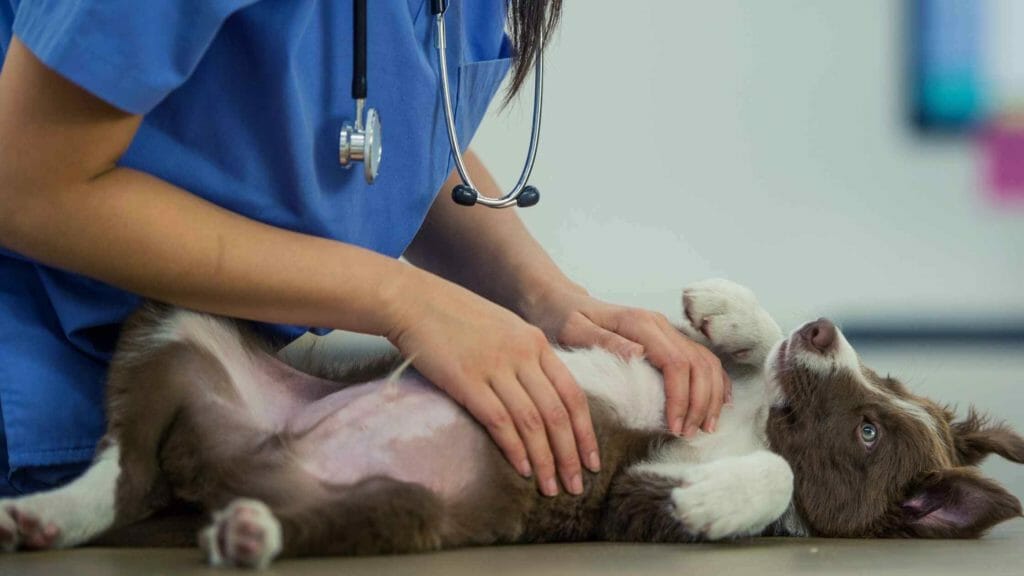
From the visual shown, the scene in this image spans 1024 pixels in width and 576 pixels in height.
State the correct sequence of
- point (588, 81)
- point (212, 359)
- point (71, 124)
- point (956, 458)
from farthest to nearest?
point (588, 81) → point (956, 458) → point (212, 359) → point (71, 124)

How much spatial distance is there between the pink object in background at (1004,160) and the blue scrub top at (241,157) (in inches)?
91.9

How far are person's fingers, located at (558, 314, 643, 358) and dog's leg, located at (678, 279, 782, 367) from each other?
125mm

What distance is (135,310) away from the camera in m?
1.30

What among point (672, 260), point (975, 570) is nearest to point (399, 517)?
point (975, 570)

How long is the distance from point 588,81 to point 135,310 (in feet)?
6.82

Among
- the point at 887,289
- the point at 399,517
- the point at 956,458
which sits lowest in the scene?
the point at 887,289

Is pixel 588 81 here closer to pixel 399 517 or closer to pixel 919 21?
pixel 919 21

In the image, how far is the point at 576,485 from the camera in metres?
1.27

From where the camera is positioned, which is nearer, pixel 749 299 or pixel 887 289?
pixel 749 299

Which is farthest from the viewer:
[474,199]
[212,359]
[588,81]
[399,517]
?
[588,81]

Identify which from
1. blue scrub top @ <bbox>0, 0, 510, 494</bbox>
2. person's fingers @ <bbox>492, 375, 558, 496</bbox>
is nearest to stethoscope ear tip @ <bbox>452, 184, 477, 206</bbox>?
blue scrub top @ <bbox>0, 0, 510, 494</bbox>

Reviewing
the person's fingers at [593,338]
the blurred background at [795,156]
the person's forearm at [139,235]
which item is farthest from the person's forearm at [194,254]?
the blurred background at [795,156]

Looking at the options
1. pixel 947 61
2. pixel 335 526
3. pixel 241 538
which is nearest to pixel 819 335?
pixel 335 526

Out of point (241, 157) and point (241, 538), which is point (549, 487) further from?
point (241, 157)
